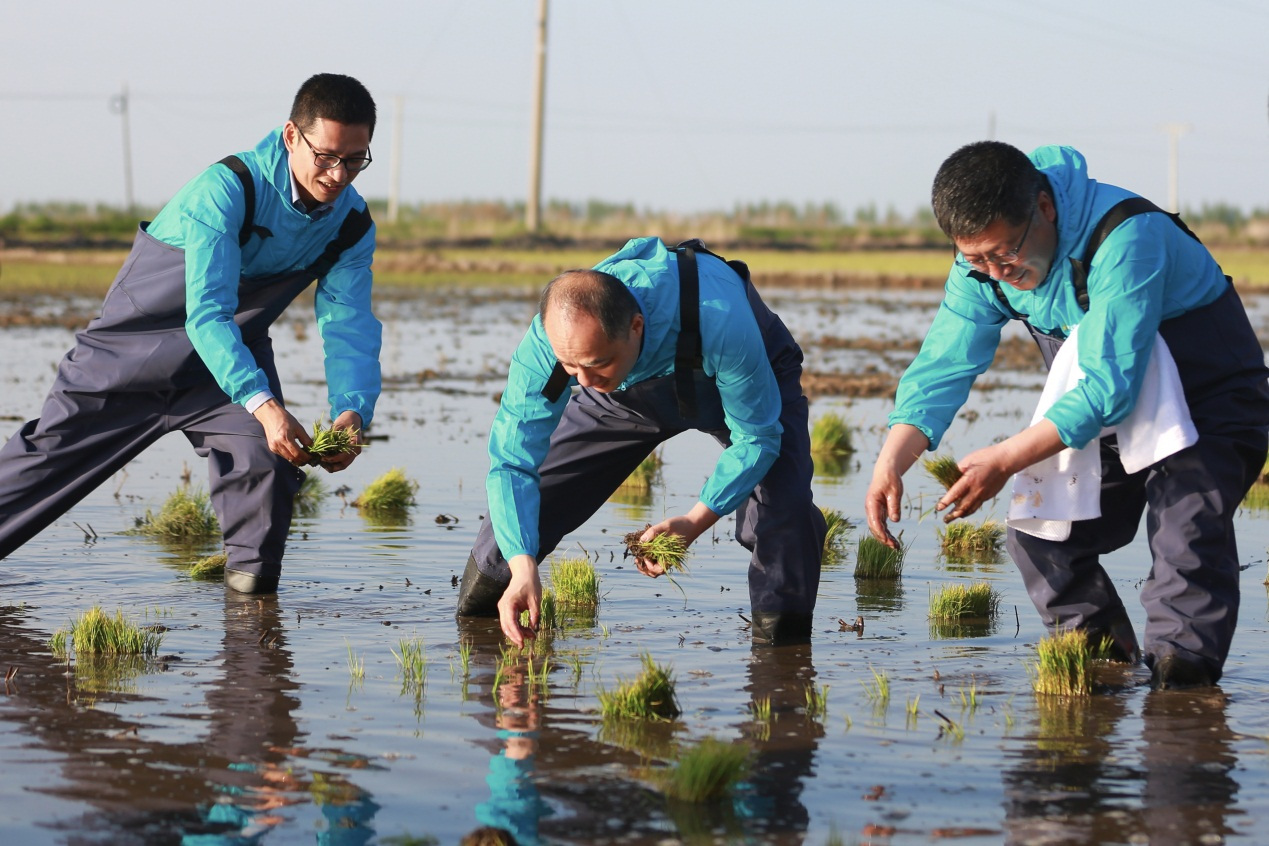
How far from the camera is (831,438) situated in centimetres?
1302

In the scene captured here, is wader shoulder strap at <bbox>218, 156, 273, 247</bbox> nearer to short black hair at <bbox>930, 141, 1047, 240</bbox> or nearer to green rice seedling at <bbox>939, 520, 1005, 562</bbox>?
short black hair at <bbox>930, 141, 1047, 240</bbox>

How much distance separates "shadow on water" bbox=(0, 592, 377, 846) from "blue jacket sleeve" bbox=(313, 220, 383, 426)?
1.38 metres

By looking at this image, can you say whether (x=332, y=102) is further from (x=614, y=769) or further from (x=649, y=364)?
(x=614, y=769)

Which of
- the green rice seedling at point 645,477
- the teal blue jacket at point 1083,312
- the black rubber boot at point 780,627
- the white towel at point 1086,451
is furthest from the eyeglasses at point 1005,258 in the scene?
the green rice seedling at point 645,477

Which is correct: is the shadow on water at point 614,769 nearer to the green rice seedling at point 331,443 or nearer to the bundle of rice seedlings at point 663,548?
the bundle of rice seedlings at point 663,548

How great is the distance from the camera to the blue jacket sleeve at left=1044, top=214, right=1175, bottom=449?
5.51 metres

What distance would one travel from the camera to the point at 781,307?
3181cm

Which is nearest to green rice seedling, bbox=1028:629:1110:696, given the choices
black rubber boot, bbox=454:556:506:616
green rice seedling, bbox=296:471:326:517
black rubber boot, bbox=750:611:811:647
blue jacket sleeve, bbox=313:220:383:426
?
black rubber boot, bbox=750:611:811:647

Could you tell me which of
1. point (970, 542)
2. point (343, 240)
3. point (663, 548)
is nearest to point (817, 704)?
point (663, 548)

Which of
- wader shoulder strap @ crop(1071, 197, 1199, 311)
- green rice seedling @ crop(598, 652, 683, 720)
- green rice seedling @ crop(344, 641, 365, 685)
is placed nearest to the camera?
green rice seedling @ crop(598, 652, 683, 720)

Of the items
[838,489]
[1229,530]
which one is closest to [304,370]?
[838,489]

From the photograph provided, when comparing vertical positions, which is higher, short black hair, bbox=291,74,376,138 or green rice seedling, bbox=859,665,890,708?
short black hair, bbox=291,74,376,138

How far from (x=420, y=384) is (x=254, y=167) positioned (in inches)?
429

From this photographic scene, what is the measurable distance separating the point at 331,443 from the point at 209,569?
1.46 meters
